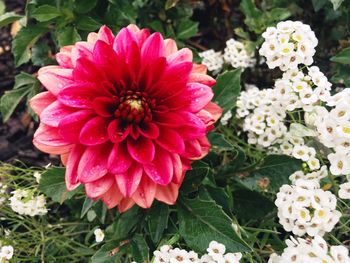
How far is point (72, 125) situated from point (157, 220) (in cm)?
32

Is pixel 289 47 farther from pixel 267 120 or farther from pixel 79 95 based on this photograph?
pixel 79 95

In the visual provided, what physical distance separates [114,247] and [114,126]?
32 cm

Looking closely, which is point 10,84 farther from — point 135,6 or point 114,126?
point 114,126

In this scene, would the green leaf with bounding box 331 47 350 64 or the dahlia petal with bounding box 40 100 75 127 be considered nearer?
the dahlia petal with bounding box 40 100 75 127

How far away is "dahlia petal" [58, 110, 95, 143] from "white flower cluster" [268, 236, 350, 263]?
1.42ft

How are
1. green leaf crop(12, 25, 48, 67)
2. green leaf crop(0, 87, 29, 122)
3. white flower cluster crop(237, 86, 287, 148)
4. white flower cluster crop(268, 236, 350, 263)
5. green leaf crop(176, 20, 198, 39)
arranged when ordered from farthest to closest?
1. green leaf crop(176, 20, 198, 39)
2. green leaf crop(0, 87, 29, 122)
3. green leaf crop(12, 25, 48, 67)
4. white flower cluster crop(237, 86, 287, 148)
5. white flower cluster crop(268, 236, 350, 263)

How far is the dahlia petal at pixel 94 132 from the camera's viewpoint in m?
0.88

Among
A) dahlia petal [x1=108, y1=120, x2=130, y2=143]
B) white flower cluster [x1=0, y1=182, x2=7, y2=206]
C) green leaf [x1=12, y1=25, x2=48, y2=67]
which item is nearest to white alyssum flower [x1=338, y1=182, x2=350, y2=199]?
dahlia petal [x1=108, y1=120, x2=130, y2=143]

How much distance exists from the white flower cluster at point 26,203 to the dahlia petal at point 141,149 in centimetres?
40

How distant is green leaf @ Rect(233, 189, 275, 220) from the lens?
1239mm

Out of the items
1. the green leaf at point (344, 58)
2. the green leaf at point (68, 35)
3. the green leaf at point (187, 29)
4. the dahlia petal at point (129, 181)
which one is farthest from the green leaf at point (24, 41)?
the green leaf at point (344, 58)

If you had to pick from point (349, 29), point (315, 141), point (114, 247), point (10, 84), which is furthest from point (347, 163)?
point (10, 84)

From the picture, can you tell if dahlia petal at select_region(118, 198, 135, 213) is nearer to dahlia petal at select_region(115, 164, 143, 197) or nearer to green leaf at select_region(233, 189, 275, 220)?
dahlia petal at select_region(115, 164, 143, 197)

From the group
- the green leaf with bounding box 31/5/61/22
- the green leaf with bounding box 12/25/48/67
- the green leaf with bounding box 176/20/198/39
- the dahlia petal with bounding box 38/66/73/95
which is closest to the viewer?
the dahlia petal with bounding box 38/66/73/95
